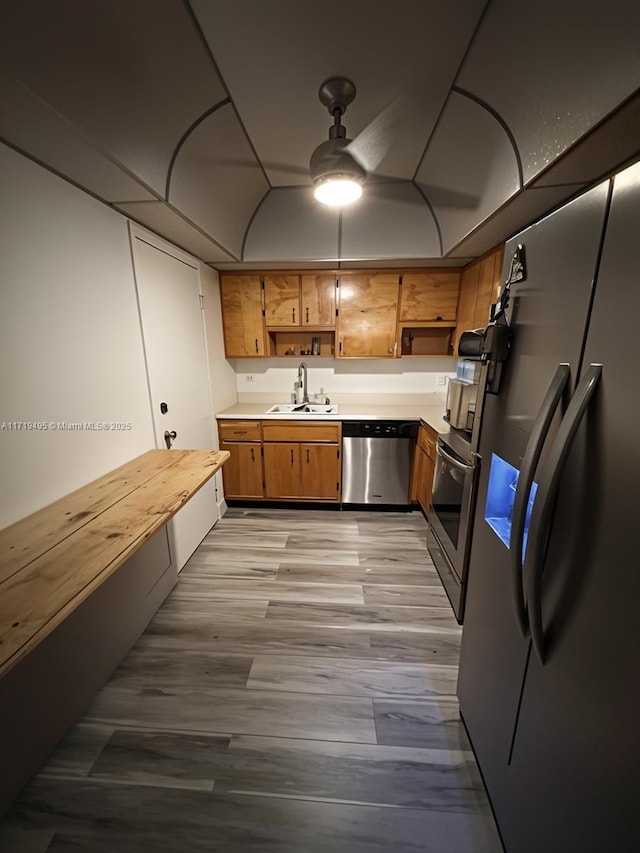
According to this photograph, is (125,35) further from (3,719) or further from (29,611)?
(3,719)

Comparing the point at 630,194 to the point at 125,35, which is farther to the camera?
the point at 125,35

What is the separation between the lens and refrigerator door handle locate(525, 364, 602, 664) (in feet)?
2.18

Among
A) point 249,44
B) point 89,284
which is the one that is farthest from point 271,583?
point 249,44

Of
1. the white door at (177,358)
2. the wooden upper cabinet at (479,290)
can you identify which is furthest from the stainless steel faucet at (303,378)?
the wooden upper cabinet at (479,290)

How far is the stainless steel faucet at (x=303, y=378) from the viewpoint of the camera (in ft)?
11.0

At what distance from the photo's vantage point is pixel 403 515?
10.0 ft

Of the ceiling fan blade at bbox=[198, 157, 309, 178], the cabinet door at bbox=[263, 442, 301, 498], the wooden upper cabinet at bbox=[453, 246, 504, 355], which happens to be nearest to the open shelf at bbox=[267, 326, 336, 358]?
the cabinet door at bbox=[263, 442, 301, 498]

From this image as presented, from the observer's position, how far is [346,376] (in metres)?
3.47

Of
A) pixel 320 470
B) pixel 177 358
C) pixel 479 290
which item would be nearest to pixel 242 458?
pixel 320 470

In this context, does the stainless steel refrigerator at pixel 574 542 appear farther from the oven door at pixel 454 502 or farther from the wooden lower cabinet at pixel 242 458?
the wooden lower cabinet at pixel 242 458

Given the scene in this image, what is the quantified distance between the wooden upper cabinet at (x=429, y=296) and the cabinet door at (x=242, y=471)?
1900 millimetres

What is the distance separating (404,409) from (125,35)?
2882 millimetres

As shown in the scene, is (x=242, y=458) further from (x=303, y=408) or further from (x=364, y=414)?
(x=364, y=414)

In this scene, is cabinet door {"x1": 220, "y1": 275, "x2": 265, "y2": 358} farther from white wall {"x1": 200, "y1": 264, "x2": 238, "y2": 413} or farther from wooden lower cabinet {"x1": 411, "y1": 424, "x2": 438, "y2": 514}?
wooden lower cabinet {"x1": 411, "y1": 424, "x2": 438, "y2": 514}
